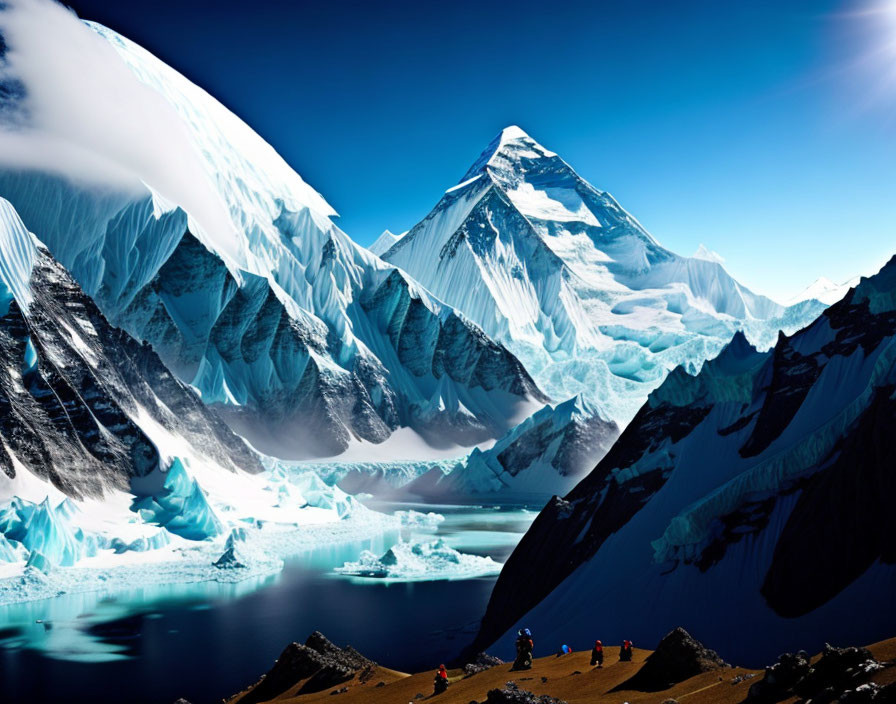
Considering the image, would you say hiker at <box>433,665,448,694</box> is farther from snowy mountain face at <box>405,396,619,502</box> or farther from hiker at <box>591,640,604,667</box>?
snowy mountain face at <box>405,396,619,502</box>

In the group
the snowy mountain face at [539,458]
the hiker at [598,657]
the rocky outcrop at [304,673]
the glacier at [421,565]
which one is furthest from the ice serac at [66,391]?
the hiker at [598,657]

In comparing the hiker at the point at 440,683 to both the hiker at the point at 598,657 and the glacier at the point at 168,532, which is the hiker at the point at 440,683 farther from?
the glacier at the point at 168,532

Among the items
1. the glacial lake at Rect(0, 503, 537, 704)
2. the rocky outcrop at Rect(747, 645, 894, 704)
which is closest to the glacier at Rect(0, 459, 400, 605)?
the glacial lake at Rect(0, 503, 537, 704)

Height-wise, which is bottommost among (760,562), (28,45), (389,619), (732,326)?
(389,619)

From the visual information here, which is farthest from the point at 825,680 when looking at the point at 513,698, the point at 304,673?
the point at 304,673

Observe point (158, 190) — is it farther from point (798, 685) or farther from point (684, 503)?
point (798, 685)

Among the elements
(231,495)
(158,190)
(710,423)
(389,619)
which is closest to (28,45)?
(158,190)
